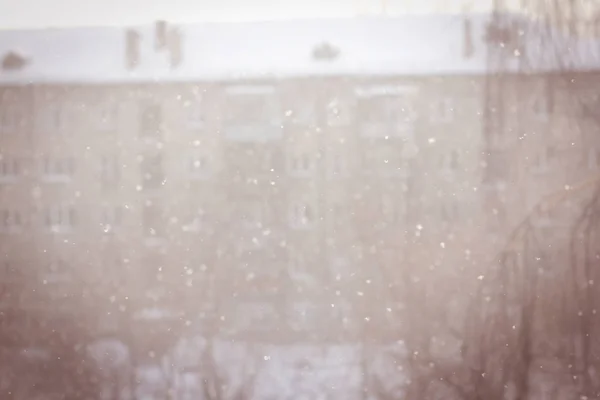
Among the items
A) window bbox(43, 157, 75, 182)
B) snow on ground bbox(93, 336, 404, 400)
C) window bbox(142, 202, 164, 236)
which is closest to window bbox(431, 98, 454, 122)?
snow on ground bbox(93, 336, 404, 400)

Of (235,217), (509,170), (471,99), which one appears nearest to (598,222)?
(509,170)

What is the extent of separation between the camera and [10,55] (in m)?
0.90

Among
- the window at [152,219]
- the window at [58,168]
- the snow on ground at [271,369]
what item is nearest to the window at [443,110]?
the snow on ground at [271,369]

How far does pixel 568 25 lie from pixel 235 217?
0.61 metres

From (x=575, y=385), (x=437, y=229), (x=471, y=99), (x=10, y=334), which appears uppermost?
(x=471, y=99)

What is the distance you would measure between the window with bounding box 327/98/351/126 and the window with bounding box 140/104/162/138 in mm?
277

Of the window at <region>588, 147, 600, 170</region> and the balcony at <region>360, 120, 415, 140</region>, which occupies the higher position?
the balcony at <region>360, 120, 415, 140</region>

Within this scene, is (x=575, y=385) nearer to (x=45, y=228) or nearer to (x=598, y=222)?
(x=598, y=222)

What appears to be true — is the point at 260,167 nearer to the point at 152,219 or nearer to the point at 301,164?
the point at 301,164

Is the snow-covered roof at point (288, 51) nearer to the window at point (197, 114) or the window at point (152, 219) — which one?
the window at point (197, 114)

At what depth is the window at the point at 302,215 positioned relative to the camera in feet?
2.77

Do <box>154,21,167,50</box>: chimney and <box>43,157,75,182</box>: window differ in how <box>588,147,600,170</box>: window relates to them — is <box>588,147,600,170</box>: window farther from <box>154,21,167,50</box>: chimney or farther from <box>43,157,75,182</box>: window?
<box>43,157,75,182</box>: window

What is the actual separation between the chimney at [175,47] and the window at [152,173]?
0.54 ft

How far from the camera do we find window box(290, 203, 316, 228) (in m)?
0.84
